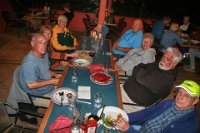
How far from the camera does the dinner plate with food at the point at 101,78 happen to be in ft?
7.83

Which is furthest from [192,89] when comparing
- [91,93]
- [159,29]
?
[159,29]

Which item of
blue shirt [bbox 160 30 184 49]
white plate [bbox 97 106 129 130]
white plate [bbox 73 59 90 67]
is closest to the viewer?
white plate [bbox 97 106 129 130]

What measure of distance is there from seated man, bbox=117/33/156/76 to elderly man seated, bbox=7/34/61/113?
122 cm

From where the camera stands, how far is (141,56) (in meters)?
2.95

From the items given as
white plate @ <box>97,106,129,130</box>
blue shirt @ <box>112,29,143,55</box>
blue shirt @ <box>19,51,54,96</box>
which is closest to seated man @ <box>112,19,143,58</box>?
blue shirt @ <box>112,29,143,55</box>

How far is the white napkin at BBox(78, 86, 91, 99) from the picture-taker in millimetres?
2084

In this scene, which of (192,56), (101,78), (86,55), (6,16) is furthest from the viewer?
(6,16)

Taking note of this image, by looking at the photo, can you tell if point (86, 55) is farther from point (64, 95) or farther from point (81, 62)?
point (64, 95)

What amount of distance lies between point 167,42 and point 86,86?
3288 millimetres

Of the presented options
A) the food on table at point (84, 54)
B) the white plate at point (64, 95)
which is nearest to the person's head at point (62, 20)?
the food on table at point (84, 54)

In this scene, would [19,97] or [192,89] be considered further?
[19,97]

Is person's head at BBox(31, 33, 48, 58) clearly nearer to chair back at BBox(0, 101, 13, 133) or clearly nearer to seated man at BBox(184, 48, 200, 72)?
chair back at BBox(0, 101, 13, 133)

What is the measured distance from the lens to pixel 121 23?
21.4ft

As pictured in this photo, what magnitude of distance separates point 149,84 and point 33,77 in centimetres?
141
